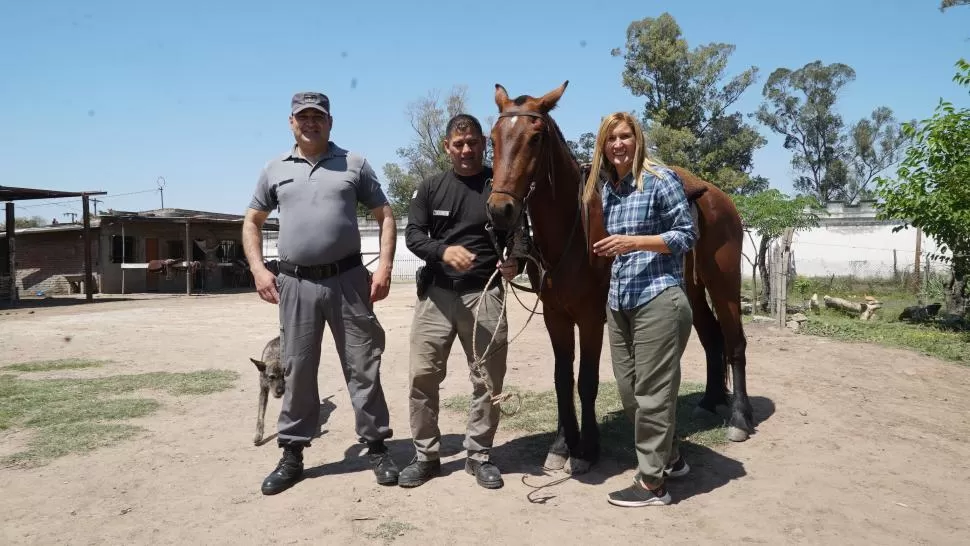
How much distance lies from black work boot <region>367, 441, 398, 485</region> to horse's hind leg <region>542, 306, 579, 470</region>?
941mm

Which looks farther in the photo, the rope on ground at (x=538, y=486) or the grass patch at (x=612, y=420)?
the grass patch at (x=612, y=420)

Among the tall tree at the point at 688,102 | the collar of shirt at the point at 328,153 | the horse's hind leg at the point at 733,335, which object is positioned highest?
the tall tree at the point at 688,102

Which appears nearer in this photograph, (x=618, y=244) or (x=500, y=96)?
(x=618, y=244)

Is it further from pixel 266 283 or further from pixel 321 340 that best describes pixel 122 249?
pixel 321 340

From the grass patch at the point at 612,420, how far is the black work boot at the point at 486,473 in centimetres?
91

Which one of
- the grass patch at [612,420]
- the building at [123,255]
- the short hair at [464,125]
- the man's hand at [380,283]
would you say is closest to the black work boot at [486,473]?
the grass patch at [612,420]

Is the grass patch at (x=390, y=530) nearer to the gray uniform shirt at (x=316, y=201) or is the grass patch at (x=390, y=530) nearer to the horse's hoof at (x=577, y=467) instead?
the horse's hoof at (x=577, y=467)

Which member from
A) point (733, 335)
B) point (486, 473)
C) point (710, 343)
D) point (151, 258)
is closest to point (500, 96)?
point (486, 473)

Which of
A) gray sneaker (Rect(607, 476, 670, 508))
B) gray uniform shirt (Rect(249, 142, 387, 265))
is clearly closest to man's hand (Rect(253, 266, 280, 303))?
Answer: gray uniform shirt (Rect(249, 142, 387, 265))

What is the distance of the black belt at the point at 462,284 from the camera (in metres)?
3.55

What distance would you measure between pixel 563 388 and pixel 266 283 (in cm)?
192

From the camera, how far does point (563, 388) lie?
3881mm

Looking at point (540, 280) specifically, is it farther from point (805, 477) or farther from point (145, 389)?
point (145, 389)

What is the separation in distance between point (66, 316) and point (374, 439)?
44.9 feet
